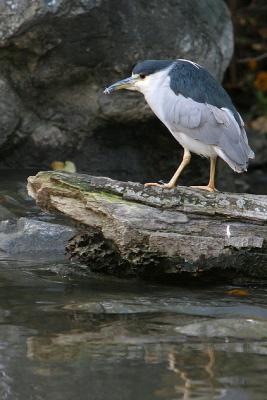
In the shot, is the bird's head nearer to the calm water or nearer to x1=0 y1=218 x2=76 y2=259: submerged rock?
x1=0 y1=218 x2=76 y2=259: submerged rock

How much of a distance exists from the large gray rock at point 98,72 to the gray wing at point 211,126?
78.8 inches

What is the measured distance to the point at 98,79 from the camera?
26.8 feet

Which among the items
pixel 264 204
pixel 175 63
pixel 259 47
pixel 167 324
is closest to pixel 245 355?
pixel 167 324

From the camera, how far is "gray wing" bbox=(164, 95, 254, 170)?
5.76 metres

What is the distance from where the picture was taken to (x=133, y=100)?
8.09 metres

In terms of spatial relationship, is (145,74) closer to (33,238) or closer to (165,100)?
(165,100)

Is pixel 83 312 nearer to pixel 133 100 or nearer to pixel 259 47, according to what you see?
pixel 133 100

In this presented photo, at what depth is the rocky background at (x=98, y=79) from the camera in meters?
7.77

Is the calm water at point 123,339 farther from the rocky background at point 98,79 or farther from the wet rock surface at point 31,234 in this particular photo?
the rocky background at point 98,79

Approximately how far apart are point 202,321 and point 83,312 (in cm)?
66

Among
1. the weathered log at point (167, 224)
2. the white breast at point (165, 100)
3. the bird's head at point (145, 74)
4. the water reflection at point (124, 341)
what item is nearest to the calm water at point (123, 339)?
the water reflection at point (124, 341)

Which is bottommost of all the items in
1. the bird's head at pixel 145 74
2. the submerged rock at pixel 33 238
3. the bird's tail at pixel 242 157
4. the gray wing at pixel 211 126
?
the submerged rock at pixel 33 238

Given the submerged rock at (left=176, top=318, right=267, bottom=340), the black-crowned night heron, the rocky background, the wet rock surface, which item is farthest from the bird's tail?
the rocky background

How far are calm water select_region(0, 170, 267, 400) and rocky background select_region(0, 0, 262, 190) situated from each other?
269 centimetres
